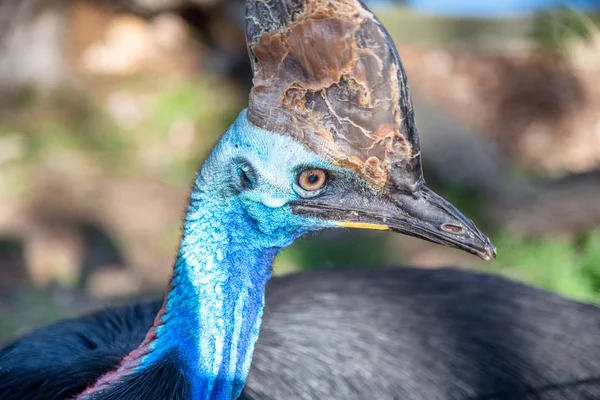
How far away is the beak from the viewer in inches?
64.1

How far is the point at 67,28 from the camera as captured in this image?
585 cm

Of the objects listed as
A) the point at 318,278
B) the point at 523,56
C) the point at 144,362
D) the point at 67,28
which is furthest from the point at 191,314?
the point at 523,56

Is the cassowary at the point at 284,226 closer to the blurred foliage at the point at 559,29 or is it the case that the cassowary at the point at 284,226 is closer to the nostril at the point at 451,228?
the nostril at the point at 451,228

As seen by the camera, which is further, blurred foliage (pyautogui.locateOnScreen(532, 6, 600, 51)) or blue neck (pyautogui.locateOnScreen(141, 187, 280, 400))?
blurred foliage (pyautogui.locateOnScreen(532, 6, 600, 51))

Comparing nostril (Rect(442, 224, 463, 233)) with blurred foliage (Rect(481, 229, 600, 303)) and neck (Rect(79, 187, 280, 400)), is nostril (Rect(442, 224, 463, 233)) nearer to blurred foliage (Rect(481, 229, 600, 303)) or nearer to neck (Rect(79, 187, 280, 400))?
neck (Rect(79, 187, 280, 400))

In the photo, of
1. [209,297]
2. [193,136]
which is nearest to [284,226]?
[209,297]

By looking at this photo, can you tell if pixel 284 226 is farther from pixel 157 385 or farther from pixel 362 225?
pixel 157 385

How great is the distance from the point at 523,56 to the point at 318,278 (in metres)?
4.13

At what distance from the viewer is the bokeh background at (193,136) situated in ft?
13.4

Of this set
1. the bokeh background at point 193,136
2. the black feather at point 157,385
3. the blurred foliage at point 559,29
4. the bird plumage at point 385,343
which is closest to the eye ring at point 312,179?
the black feather at point 157,385

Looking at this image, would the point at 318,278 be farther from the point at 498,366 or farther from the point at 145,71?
the point at 145,71

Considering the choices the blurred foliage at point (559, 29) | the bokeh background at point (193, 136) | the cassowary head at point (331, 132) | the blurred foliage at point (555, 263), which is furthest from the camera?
the blurred foliage at point (559, 29)

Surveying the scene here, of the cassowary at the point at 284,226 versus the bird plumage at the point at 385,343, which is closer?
the cassowary at the point at 284,226

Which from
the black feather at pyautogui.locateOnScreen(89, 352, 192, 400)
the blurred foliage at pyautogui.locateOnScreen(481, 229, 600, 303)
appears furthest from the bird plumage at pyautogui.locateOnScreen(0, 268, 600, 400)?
the blurred foliage at pyautogui.locateOnScreen(481, 229, 600, 303)
